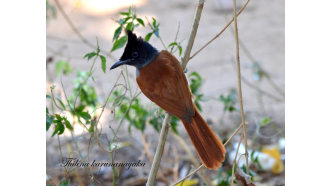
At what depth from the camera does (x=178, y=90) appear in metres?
1.86

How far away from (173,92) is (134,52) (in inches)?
10.3

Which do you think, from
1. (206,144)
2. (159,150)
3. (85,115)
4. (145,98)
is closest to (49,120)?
(85,115)

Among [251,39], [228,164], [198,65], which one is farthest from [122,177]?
[251,39]

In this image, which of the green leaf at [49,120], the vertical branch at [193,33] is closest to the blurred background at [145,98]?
the green leaf at [49,120]

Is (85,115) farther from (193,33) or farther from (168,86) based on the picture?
(193,33)

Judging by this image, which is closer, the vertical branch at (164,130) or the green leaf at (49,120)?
the vertical branch at (164,130)

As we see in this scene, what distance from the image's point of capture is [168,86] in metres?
1.88

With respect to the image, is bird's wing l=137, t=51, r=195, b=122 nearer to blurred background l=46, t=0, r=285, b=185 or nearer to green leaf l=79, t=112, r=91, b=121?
blurred background l=46, t=0, r=285, b=185

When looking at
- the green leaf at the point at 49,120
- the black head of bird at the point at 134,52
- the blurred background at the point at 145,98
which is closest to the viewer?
the black head of bird at the point at 134,52

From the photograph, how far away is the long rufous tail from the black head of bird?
34cm

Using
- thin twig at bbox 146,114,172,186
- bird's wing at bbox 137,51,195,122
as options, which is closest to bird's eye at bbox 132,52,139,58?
bird's wing at bbox 137,51,195,122

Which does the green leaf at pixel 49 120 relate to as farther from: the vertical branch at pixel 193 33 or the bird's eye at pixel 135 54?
the vertical branch at pixel 193 33

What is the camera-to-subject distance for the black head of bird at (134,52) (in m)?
1.67

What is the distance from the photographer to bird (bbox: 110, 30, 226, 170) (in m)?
1.77
